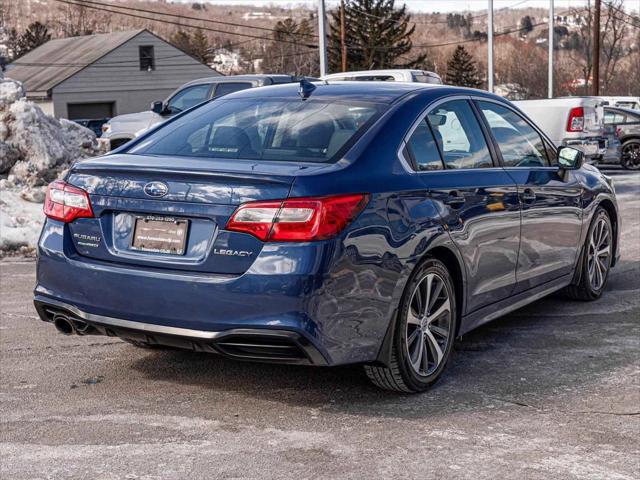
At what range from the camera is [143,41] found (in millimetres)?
68375

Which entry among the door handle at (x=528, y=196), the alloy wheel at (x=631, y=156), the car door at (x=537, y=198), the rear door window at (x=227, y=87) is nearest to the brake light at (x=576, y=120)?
the rear door window at (x=227, y=87)

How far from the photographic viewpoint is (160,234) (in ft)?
16.0

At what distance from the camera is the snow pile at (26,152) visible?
12.4 metres

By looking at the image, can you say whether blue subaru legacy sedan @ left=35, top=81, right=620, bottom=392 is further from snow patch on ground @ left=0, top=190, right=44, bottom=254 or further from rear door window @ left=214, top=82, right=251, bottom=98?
rear door window @ left=214, top=82, right=251, bottom=98

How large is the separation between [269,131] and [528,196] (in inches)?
73.8

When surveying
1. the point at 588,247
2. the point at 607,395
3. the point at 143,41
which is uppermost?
A: the point at 143,41

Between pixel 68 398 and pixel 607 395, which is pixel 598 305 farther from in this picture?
pixel 68 398

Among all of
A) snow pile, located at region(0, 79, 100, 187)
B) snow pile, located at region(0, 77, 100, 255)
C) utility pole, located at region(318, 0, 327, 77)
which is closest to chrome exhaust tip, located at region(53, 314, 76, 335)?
snow pile, located at region(0, 77, 100, 255)

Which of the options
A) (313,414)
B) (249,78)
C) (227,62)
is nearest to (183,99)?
(249,78)

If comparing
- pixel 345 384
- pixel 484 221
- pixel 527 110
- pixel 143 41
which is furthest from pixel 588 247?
pixel 143 41

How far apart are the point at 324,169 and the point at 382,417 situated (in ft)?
4.08

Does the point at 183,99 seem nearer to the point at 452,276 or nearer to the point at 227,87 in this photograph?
the point at 227,87

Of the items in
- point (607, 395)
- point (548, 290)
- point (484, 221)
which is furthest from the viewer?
point (548, 290)

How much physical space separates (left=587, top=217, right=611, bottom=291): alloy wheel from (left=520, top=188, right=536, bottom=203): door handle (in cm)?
131
